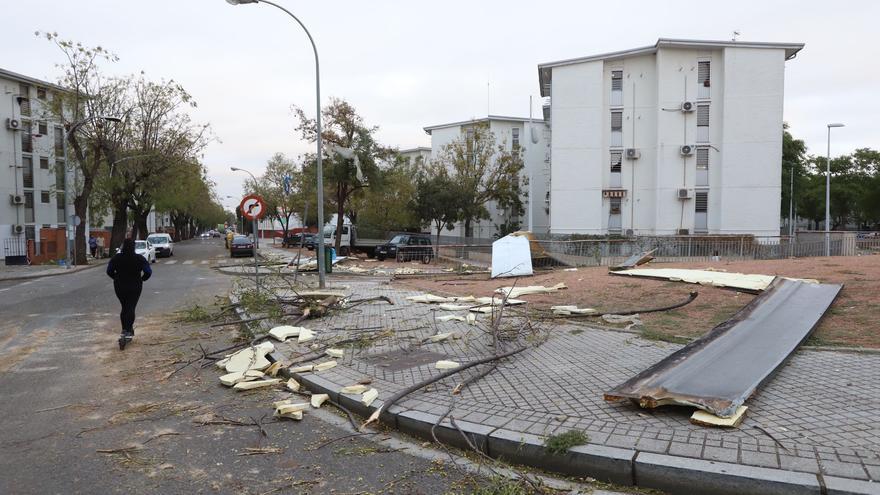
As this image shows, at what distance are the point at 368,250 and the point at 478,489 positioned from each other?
1194 inches

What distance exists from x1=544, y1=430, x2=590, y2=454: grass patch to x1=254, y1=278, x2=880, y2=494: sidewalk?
43mm

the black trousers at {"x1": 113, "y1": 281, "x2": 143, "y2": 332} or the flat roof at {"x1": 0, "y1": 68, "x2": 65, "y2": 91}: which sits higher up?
the flat roof at {"x1": 0, "y1": 68, "x2": 65, "y2": 91}

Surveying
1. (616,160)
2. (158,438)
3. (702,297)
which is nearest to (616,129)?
(616,160)

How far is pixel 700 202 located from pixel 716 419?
3496cm

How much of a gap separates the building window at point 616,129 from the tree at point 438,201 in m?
11.1

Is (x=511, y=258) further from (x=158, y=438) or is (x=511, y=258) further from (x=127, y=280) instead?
(x=158, y=438)

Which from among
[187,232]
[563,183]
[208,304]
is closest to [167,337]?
[208,304]

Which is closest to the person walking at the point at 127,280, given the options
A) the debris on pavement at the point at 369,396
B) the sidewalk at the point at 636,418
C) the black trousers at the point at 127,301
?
the black trousers at the point at 127,301

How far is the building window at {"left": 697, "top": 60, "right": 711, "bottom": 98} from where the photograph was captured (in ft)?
114

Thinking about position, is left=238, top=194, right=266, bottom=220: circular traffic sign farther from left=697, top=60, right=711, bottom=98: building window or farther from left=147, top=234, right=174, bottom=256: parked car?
left=697, top=60, right=711, bottom=98: building window

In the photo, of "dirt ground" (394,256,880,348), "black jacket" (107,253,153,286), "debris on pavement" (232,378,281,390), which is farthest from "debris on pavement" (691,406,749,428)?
"black jacket" (107,253,153,286)

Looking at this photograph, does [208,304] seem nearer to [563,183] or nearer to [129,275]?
[129,275]

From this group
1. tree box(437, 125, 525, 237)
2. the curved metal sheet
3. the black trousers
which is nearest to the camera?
the curved metal sheet

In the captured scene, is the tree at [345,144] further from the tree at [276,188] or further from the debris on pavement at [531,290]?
the tree at [276,188]
